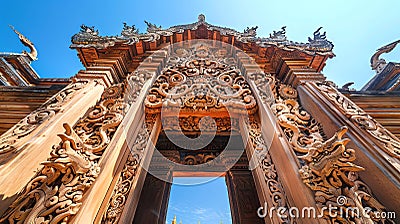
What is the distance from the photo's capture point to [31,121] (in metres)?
2.61

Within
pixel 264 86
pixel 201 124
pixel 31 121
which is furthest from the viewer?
pixel 201 124

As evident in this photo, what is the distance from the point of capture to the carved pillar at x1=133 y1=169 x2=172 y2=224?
4.18 metres

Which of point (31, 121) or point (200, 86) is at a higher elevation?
point (200, 86)

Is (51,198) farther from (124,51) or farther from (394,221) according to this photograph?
(124,51)

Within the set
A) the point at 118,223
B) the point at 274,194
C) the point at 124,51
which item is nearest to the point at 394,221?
the point at 274,194

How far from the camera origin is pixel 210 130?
152 inches

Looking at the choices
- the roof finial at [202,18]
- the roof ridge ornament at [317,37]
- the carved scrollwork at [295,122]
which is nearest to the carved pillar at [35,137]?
the carved scrollwork at [295,122]

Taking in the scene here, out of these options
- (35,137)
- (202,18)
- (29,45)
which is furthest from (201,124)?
(29,45)

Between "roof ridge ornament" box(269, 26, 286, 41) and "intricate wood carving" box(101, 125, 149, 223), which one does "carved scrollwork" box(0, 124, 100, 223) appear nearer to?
"intricate wood carving" box(101, 125, 149, 223)

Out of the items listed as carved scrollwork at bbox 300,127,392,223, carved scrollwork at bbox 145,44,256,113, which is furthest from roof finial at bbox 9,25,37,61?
carved scrollwork at bbox 300,127,392,223

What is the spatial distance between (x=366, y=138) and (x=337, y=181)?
69cm

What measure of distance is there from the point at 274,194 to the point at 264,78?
2.15 metres

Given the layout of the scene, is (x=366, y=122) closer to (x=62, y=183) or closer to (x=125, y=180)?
(x=125, y=180)

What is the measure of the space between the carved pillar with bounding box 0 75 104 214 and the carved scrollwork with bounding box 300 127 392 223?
2.64 metres
